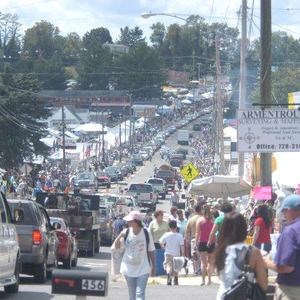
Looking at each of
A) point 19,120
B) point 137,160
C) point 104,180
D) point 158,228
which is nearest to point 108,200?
point 158,228

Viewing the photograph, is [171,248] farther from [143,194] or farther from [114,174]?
[114,174]

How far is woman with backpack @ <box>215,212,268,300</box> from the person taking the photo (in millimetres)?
9953

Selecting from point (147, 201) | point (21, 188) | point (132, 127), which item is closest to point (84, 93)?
point (132, 127)

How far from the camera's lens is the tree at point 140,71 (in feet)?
578

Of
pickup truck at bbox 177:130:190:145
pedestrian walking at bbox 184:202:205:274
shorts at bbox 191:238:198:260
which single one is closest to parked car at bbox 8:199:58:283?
pedestrian walking at bbox 184:202:205:274

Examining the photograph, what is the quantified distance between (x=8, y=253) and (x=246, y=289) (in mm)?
8272

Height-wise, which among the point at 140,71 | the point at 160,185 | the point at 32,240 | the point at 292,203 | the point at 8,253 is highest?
the point at 140,71

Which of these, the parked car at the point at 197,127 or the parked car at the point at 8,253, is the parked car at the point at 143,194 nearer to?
the parked car at the point at 8,253

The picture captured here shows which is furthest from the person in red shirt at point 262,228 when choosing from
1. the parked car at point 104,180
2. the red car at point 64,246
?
the parked car at point 104,180

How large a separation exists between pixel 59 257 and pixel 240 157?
17.0 metres

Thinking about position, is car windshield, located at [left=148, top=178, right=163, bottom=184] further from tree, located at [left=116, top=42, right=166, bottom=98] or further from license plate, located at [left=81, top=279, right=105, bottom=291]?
tree, located at [left=116, top=42, right=166, bottom=98]

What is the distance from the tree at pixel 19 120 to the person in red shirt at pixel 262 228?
5781 cm

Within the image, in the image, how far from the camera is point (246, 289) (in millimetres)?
9828

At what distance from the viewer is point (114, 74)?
590 feet
